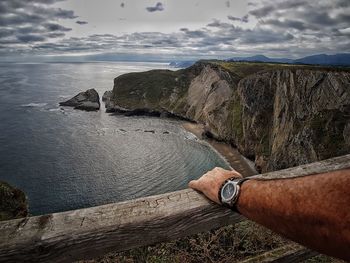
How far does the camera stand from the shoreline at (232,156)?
6525 cm

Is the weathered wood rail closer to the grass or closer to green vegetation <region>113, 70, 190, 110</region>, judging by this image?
the grass

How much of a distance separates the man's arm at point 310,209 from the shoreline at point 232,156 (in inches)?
2372

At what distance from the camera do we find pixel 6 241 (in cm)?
193

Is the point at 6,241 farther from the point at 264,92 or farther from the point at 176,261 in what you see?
the point at 264,92

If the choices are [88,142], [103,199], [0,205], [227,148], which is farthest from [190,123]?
[0,205]

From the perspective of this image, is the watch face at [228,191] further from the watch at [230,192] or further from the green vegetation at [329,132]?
the green vegetation at [329,132]

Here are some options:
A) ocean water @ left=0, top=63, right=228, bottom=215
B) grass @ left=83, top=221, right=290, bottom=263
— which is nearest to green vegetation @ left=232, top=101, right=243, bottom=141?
ocean water @ left=0, top=63, right=228, bottom=215

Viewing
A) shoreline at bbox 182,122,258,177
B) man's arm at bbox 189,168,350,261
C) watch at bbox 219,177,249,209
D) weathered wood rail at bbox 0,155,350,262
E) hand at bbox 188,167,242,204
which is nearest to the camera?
man's arm at bbox 189,168,350,261

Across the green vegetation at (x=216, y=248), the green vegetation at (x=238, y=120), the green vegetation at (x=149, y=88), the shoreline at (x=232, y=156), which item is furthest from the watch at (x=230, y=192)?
the green vegetation at (x=149, y=88)

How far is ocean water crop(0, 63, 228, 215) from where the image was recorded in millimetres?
54406

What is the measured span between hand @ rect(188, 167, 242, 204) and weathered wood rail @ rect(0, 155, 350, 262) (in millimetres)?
61

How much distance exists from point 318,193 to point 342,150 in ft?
158

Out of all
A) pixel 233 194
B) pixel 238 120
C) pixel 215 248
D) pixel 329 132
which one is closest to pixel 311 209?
pixel 233 194

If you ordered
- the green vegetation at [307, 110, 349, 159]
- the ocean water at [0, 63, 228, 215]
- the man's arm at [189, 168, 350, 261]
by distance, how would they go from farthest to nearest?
the ocean water at [0, 63, 228, 215], the green vegetation at [307, 110, 349, 159], the man's arm at [189, 168, 350, 261]
